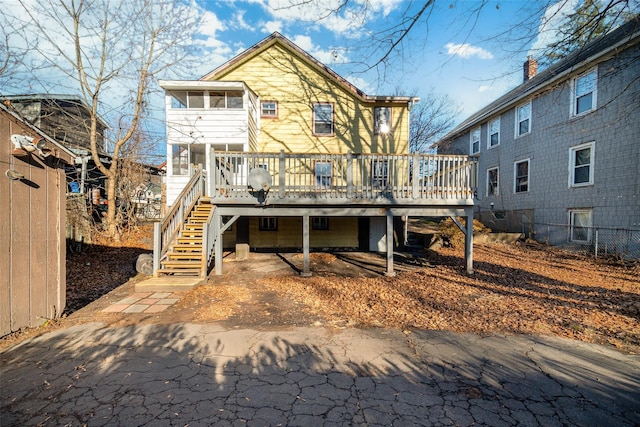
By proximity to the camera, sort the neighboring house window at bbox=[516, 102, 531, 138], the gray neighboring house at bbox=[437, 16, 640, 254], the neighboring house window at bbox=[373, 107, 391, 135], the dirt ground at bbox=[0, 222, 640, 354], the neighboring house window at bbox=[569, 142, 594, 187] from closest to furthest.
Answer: the dirt ground at bbox=[0, 222, 640, 354] < the gray neighboring house at bbox=[437, 16, 640, 254] < the neighboring house window at bbox=[569, 142, 594, 187] < the neighboring house window at bbox=[373, 107, 391, 135] < the neighboring house window at bbox=[516, 102, 531, 138]

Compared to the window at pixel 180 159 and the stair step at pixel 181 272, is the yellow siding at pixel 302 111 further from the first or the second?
the stair step at pixel 181 272

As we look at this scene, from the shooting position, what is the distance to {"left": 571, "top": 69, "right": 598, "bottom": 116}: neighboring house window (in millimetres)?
10695

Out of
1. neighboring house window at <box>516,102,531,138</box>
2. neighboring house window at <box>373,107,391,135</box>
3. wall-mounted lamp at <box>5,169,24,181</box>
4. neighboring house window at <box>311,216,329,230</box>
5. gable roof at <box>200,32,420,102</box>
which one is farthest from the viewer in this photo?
neighboring house window at <box>516,102,531,138</box>

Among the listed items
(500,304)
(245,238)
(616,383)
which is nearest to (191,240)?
(245,238)

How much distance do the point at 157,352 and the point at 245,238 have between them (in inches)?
322

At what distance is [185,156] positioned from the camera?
36.6 feet

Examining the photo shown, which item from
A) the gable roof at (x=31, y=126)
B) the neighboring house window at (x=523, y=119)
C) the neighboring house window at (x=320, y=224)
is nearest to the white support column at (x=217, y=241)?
the gable roof at (x=31, y=126)

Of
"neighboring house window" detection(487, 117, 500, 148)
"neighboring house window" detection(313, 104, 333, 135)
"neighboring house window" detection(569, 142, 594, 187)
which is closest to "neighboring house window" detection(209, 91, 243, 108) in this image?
"neighboring house window" detection(313, 104, 333, 135)

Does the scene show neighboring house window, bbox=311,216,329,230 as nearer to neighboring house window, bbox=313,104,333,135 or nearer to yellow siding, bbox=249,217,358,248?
yellow siding, bbox=249,217,358,248

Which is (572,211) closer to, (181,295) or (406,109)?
(406,109)

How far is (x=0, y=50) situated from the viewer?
317 inches

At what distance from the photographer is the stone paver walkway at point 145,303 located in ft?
16.6

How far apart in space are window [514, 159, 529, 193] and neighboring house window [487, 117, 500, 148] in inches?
87.2

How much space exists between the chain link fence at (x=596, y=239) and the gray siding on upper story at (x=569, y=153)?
32cm
